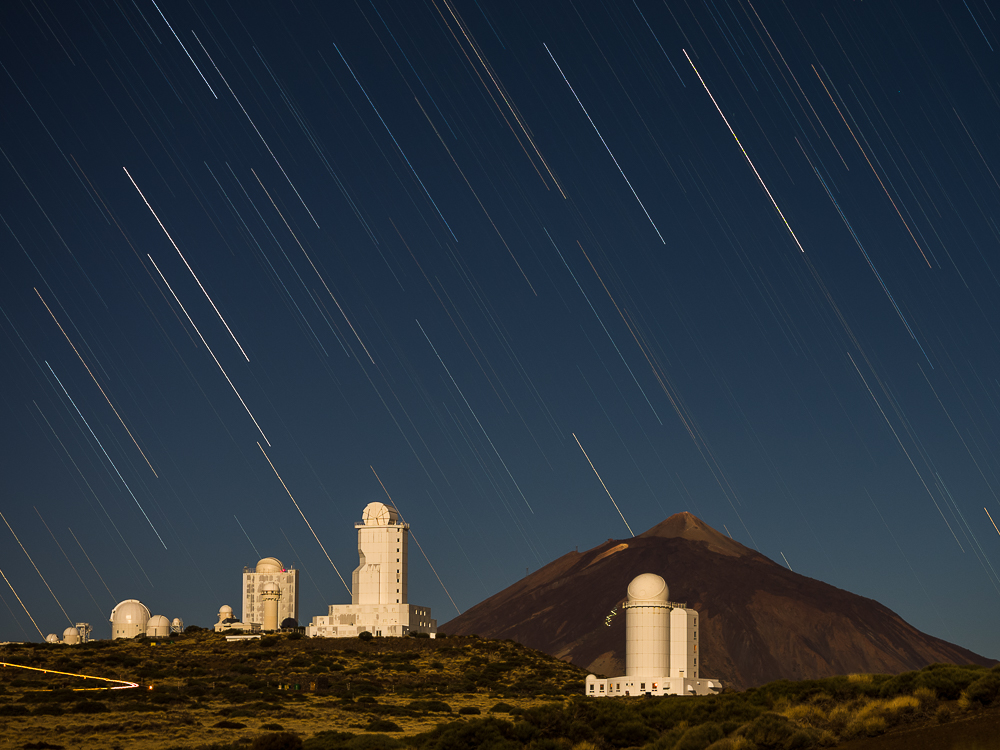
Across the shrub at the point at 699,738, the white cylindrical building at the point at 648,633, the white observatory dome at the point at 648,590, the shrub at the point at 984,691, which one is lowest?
the shrub at the point at 699,738

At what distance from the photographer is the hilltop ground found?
Answer: 22891mm

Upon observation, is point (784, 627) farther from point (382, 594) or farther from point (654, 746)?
point (654, 746)

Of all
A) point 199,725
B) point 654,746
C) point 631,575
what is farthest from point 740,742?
point 631,575

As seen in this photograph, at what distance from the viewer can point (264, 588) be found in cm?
8038

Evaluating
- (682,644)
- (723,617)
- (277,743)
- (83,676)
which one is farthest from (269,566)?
(723,617)

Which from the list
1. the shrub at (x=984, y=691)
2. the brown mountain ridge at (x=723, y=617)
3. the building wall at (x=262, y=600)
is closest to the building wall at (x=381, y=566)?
the building wall at (x=262, y=600)

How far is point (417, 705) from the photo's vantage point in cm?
4409

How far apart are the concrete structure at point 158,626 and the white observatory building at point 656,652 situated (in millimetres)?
46182

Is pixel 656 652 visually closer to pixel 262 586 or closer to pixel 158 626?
pixel 262 586

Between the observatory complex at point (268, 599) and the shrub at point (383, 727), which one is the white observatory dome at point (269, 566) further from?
the shrub at point (383, 727)

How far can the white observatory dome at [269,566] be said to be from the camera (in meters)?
84.4

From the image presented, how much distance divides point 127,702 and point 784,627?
124694 millimetres

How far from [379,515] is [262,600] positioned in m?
13.7

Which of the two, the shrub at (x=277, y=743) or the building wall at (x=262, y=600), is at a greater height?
the building wall at (x=262, y=600)
